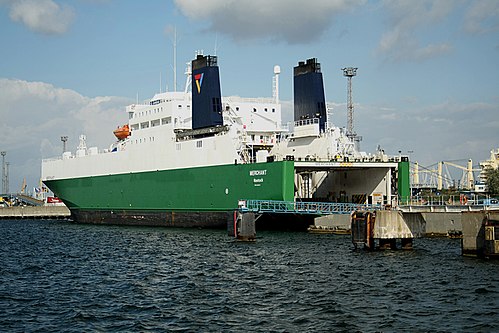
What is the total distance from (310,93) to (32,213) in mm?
50667

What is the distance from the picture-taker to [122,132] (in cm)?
5622

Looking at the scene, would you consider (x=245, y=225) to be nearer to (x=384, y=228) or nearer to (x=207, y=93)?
(x=384, y=228)

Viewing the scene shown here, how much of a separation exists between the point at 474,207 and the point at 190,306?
1628 cm

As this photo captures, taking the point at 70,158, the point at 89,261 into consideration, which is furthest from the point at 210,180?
the point at 70,158

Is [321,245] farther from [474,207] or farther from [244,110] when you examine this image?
[244,110]

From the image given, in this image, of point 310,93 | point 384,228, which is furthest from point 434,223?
point 310,93

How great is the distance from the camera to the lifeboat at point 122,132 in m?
55.9

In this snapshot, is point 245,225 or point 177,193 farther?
point 177,193

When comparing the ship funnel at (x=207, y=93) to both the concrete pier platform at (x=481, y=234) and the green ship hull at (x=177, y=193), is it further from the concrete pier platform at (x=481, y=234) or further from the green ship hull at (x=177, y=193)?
the concrete pier platform at (x=481, y=234)

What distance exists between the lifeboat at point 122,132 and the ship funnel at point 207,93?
39.1 feet

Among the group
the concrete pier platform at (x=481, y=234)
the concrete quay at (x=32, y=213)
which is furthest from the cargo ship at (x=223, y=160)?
the concrete quay at (x=32, y=213)

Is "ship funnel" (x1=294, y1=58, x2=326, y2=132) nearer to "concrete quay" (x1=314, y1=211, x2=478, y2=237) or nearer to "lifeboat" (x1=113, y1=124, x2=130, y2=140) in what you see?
"concrete quay" (x1=314, y1=211, x2=478, y2=237)

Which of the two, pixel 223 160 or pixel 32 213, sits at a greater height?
pixel 223 160

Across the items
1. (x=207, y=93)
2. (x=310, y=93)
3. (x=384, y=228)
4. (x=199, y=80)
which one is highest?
(x=199, y=80)
